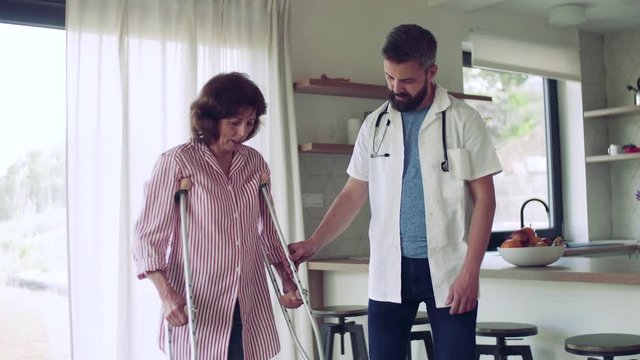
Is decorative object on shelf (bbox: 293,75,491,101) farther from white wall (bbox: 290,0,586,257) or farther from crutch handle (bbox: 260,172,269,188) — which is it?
crutch handle (bbox: 260,172,269,188)

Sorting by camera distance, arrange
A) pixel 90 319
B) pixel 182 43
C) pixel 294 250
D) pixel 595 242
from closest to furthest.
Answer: pixel 294 250
pixel 90 319
pixel 182 43
pixel 595 242

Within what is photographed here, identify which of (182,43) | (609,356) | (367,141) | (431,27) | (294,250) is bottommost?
(609,356)

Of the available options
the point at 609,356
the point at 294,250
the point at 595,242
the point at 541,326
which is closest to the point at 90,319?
the point at 294,250

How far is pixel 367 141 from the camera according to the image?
2469mm

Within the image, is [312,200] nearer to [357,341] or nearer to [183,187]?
[357,341]

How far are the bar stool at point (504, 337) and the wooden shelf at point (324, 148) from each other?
1447mm

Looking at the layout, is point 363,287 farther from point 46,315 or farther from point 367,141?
point 367,141

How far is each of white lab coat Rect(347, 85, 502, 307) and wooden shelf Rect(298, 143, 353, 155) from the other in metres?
1.95

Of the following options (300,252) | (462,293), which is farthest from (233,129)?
(462,293)

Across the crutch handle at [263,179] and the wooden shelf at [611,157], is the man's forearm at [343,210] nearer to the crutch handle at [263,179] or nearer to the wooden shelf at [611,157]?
the crutch handle at [263,179]

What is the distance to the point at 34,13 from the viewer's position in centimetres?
379

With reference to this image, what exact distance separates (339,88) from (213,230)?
255 centimetres

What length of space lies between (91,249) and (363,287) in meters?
1.38

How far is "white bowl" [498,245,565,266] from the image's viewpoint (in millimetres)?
3320
